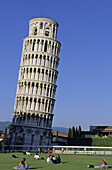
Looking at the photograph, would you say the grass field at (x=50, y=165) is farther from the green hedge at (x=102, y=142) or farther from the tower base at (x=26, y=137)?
the tower base at (x=26, y=137)

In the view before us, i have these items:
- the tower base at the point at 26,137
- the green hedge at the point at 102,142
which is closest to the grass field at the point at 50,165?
the green hedge at the point at 102,142

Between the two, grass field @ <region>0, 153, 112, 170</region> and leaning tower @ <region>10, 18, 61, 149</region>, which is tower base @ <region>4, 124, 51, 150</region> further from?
grass field @ <region>0, 153, 112, 170</region>

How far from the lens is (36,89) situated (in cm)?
6569

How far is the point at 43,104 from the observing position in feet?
215

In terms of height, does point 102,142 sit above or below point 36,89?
below

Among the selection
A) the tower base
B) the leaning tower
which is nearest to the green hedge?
the leaning tower

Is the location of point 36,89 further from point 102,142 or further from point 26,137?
point 102,142

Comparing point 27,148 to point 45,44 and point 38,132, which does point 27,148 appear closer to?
point 38,132

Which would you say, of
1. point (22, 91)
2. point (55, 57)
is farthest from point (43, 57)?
point (22, 91)

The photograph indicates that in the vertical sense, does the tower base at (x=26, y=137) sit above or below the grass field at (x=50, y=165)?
above

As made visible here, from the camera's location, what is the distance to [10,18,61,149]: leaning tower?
63875mm

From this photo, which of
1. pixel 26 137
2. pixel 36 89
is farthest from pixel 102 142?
pixel 36 89

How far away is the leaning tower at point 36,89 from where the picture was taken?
63875 mm

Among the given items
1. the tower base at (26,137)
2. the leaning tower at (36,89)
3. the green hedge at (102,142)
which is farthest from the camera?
the leaning tower at (36,89)
